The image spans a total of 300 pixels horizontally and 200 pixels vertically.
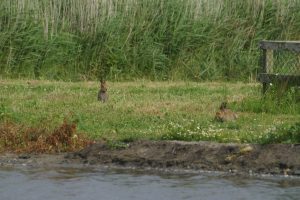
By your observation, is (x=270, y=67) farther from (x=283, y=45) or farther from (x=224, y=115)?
(x=224, y=115)

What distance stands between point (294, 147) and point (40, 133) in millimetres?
3168

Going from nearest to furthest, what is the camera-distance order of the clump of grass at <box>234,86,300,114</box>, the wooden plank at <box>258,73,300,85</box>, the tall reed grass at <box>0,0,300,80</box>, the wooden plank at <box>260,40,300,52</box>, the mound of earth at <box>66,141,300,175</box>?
the mound of earth at <box>66,141,300,175</box>, the clump of grass at <box>234,86,300,114</box>, the wooden plank at <box>258,73,300,85</box>, the wooden plank at <box>260,40,300,52</box>, the tall reed grass at <box>0,0,300,80</box>

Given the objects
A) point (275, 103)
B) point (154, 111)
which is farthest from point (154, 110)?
point (275, 103)

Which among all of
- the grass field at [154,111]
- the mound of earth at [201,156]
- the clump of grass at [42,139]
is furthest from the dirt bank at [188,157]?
the grass field at [154,111]

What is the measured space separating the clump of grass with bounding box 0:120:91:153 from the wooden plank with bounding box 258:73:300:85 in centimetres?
328

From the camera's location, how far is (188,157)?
11875 millimetres

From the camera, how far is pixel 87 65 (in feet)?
61.8

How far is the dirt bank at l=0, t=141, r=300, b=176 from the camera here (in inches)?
454

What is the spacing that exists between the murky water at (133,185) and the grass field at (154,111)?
1.00m

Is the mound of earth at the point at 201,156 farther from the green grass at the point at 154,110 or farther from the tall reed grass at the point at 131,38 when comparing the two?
the tall reed grass at the point at 131,38

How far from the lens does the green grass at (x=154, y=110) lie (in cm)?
1261

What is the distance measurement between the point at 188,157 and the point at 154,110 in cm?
266

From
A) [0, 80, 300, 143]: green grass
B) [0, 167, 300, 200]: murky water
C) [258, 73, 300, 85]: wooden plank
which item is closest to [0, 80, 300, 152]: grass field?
[0, 80, 300, 143]: green grass

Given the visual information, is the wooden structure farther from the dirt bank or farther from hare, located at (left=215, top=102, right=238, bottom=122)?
the dirt bank
